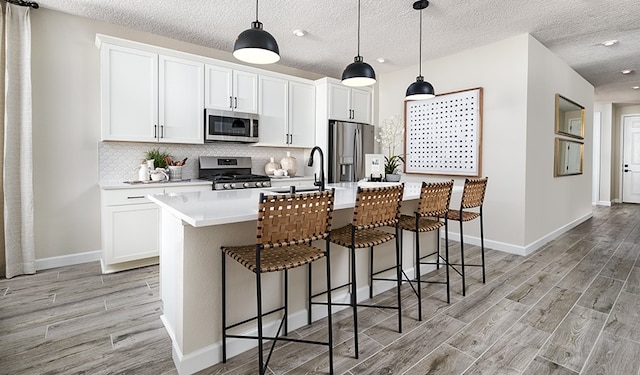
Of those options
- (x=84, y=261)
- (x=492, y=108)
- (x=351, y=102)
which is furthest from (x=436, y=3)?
(x=84, y=261)

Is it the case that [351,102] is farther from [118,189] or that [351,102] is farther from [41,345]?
[41,345]

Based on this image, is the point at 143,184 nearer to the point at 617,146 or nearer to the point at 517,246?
the point at 517,246

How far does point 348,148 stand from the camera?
5.25 metres

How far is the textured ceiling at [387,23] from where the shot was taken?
3271 millimetres

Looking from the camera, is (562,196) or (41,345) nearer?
(41,345)

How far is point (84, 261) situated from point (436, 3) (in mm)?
4627

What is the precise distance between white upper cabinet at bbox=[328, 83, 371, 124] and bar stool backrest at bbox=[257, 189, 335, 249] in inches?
140

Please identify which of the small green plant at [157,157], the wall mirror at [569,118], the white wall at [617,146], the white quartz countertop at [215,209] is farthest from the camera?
the white wall at [617,146]

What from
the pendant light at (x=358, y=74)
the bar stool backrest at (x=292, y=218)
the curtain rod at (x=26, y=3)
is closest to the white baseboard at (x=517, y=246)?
the pendant light at (x=358, y=74)

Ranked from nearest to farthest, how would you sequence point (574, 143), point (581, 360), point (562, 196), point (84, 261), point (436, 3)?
point (581, 360)
point (436, 3)
point (84, 261)
point (562, 196)
point (574, 143)

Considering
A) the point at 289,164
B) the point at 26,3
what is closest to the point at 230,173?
the point at 289,164

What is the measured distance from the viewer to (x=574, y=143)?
5449mm

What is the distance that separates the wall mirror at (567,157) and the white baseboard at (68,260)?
20.1 feet

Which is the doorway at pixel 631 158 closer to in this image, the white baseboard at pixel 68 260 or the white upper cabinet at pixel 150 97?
the white upper cabinet at pixel 150 97
